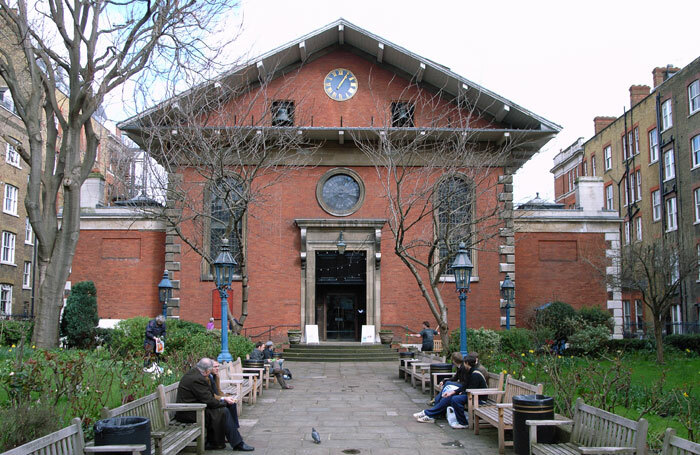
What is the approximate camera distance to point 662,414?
1195 centimetres

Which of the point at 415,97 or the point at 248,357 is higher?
the point at 415,97

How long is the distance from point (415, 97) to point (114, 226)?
13.1 metres

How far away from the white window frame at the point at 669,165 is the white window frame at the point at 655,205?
5.13 ft

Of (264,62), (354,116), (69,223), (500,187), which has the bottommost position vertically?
(69,223)

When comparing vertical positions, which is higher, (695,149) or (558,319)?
(695,149)

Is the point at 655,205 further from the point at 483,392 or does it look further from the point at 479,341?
the point at 483,392

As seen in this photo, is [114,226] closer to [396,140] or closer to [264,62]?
[264,62]

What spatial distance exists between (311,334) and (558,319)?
901 centimetres

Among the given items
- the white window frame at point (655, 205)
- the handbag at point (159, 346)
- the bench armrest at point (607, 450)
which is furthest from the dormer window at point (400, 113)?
the white window frame at point (655, 205)

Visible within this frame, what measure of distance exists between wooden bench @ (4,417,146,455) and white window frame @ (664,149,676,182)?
37307 millimetres

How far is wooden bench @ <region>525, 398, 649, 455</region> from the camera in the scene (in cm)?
691

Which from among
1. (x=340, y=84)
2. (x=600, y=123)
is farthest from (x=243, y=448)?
(x=600, y=123)

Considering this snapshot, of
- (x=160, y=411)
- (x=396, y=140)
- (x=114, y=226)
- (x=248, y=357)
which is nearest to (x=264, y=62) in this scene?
(x=396, y=140)

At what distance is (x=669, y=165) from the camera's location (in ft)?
126
